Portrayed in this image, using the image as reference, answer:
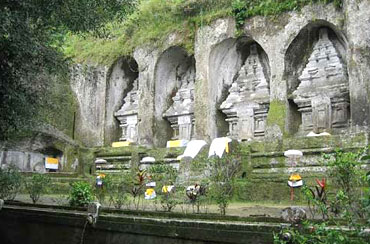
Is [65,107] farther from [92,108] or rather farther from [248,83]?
[248,83]

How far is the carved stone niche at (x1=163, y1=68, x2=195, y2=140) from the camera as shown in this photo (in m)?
17.5

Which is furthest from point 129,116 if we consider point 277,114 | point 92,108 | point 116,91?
point 277,114

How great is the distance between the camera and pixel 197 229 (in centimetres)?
545

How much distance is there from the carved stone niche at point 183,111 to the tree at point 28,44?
29.1 ft

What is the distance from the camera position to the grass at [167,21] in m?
14.9

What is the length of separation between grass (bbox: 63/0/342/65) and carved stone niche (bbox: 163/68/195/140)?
6.31 feet

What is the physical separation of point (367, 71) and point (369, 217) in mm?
9751

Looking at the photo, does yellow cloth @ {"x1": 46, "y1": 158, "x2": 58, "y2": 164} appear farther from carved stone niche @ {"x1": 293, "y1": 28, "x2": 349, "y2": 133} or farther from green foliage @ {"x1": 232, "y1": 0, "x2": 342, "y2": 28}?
carved stone niche @ {"x1": 293, "y1": 28, "x2": 349, "y2": 133}

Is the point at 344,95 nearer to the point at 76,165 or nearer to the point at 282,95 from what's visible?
the point at 282,95

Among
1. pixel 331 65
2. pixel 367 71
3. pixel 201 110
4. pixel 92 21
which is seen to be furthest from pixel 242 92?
pixel 92 21

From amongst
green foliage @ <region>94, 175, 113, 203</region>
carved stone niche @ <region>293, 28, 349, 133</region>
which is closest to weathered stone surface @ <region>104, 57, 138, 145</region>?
carved stone niche @ <region>293, 28, 349, 133</region>

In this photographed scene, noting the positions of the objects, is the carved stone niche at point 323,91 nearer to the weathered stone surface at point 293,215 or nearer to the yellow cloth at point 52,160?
the yellow cloth at point 52,160

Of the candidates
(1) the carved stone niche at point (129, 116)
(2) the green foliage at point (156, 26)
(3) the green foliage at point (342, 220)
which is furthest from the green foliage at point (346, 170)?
(1) the carved stone niche at point (129, 116)

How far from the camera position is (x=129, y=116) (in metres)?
19.1
